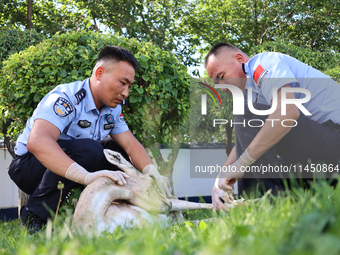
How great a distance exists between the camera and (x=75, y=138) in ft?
9.39

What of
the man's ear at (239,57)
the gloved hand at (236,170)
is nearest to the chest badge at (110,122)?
the gloved hand at (236,170)

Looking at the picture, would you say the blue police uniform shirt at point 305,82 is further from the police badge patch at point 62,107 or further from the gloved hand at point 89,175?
the police badge patch at point 62,107

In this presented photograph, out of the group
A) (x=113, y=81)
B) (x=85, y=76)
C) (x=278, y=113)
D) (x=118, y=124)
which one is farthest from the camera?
(x=85, y=76)

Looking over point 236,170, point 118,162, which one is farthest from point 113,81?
point 236,170

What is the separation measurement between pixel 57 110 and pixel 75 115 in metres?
0.23

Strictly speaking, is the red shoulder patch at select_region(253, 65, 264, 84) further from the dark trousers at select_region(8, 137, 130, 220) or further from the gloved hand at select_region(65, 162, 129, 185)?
the dark trousers at select_region(8, 137, 130, 220)

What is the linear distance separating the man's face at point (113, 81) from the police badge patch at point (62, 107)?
33 cm

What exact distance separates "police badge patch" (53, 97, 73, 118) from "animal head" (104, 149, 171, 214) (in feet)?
1.78

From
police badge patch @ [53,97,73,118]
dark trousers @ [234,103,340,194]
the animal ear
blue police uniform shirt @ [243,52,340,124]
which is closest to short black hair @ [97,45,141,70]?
police badge patch @ [53,97,73,118]

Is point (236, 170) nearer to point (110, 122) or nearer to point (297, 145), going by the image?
point (297, 145)

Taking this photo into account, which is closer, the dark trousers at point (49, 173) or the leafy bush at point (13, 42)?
the dark trousers at point (49, 173)

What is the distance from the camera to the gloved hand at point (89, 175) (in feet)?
7.02

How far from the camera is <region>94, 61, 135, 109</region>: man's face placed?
109 inches

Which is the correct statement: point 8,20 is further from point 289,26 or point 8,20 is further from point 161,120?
point 289,26
